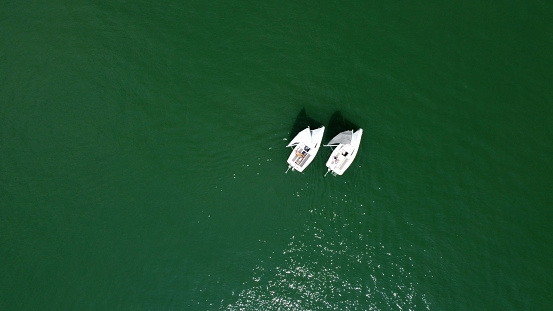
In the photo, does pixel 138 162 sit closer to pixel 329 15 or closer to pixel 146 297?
pixel 146 297

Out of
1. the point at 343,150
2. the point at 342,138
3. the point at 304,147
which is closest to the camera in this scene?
the point at 342,138

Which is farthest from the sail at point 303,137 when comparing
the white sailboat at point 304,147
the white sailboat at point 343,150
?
the white sailboat at point 343,150

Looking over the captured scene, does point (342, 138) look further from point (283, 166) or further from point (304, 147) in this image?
point (283, 166)

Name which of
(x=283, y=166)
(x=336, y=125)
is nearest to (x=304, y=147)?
(x=283, y=166)

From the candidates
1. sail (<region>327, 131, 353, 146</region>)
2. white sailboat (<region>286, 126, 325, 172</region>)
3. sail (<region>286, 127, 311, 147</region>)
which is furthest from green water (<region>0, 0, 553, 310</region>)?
sail (<region>327, 131, 353, 146</region>)

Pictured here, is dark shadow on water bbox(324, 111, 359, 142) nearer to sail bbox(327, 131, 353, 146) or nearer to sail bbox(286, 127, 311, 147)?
sail bbox(327, 131, 353, 146)

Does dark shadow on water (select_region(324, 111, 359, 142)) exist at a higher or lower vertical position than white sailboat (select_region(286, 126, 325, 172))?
higher
